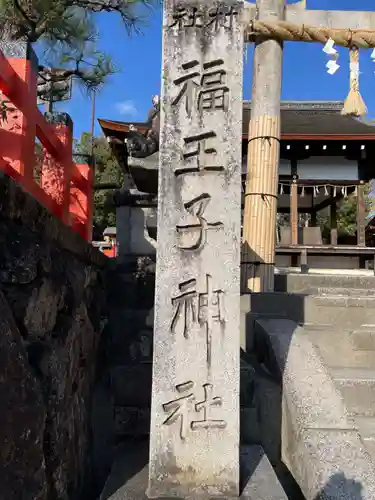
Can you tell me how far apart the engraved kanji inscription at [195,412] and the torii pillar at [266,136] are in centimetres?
268

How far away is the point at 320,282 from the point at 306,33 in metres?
2.90

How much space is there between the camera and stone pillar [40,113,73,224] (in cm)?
411

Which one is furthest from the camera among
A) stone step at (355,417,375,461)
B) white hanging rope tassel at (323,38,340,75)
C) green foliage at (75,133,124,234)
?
green foliage at (75,133,124,234)

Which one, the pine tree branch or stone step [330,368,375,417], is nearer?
stone step [330,368,375,417]

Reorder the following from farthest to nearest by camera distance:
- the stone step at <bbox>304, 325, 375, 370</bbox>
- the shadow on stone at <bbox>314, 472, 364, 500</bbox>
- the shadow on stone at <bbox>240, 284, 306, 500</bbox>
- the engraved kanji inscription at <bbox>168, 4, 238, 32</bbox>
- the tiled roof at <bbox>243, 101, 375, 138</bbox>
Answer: the tiled roof at <bbox>243, 101, 375, 138</bbox>
the stone step at <bbox>304, 325, 375, 370</bbox>
the shadow on stone at <bbox>240, 284, 306, 500</bbox>
the engraved kanji inscription at <bbox>168, 4, 238, 32</bbox>
the shadow on stone at <bbox>314, 472, 364, 500</bbox>

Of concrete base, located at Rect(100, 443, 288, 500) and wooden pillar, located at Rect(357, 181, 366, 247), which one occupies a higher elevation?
wooden pillar, located at Rect(357, 181, 366, 247)

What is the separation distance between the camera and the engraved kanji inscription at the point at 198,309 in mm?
2088

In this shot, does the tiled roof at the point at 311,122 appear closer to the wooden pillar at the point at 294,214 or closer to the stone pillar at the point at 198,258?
the wooden pillar at the point at 294,214

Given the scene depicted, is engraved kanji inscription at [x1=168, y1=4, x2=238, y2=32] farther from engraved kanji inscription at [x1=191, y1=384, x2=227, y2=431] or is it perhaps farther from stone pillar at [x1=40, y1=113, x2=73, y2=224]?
stone pillar at [x1=40, y1=113, x2=73, y2=224]

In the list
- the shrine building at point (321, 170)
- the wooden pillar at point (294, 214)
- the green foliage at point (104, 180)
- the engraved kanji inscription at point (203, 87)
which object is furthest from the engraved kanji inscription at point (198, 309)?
the green foliage at point (104, 180)

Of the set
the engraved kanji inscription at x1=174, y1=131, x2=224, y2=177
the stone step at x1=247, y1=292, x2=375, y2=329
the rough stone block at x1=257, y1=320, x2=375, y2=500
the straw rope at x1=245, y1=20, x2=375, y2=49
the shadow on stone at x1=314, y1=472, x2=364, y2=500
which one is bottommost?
the shadow on stone at x1=314, y1=472, x2=364, y2=500

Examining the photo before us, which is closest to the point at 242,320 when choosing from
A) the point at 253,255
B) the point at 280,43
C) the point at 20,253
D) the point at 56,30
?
the point at 253,255

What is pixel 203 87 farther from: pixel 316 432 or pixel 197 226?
pixel 316 432

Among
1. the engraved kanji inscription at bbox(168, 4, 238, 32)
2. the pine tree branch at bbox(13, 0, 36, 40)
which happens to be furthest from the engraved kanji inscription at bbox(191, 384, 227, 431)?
the pine tree branch at bbox(13, 0, 36, 40)
